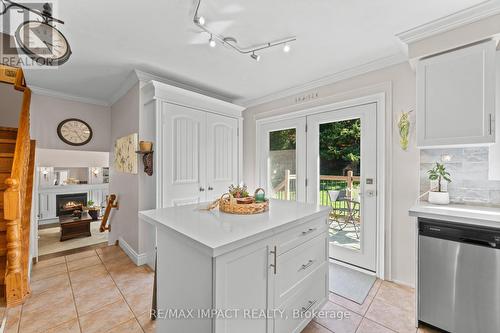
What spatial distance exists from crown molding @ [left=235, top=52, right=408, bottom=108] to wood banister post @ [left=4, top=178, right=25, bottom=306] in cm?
330

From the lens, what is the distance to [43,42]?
203 centimetres

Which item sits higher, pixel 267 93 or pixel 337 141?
pixel 267 93

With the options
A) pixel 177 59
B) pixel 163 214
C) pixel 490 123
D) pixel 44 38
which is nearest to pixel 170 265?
pixel 163 214

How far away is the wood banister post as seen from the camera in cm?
190

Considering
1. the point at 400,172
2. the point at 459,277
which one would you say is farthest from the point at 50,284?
the point at 400,172

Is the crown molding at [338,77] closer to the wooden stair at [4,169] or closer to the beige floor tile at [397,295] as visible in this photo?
the beige floor tile at [397,295]

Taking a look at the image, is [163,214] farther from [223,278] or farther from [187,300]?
[223,278]

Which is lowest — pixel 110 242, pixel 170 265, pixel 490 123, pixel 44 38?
pixel 110 242

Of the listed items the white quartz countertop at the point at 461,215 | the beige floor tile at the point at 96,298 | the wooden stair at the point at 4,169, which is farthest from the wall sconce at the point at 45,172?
the white quartz countertop at the point at 461,215

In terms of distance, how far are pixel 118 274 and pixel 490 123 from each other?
12.9 ft

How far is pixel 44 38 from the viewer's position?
1.97 meters

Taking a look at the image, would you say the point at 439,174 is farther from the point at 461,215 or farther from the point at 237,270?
the point at 237,270

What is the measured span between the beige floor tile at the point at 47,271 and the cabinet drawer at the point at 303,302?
286cm

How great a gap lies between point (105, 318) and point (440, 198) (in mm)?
→ 3136
